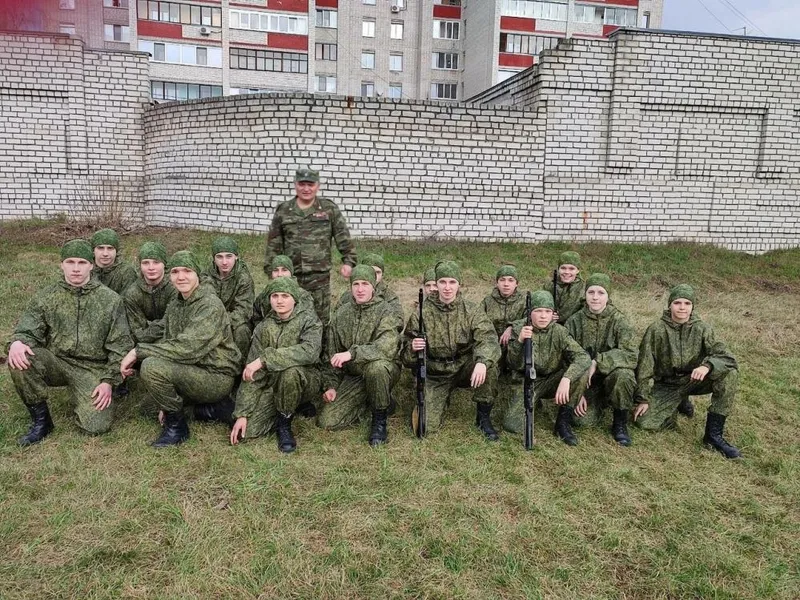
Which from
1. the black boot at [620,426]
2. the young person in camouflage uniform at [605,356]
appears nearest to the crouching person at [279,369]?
the young person in camouflage uniform at [605,356]

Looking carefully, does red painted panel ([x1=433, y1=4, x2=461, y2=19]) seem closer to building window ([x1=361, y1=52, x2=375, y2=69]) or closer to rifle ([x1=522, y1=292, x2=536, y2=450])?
building window ([x1=361, y1=52, x2=375, y2=69])

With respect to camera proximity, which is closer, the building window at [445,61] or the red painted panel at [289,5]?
the red painted panel at [289,5]

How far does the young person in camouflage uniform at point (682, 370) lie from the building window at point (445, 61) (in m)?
33.3

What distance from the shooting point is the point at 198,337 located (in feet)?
13.8

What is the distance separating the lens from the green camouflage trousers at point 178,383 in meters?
4.07

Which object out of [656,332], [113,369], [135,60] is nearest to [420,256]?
[656,332]

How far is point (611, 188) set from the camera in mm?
10969

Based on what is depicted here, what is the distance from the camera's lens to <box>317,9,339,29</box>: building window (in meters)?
32.6

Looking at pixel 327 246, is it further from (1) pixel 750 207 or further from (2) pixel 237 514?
(1) pixel 750 207

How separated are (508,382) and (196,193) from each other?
809 cm

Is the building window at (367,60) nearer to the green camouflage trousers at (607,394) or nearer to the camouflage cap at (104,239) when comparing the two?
the camouflage cap at (104,239)

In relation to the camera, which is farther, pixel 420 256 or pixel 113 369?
pixel 420 256

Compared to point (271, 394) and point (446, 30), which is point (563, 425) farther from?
point (446, 30)

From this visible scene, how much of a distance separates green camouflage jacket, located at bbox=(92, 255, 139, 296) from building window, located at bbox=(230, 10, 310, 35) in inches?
1133
